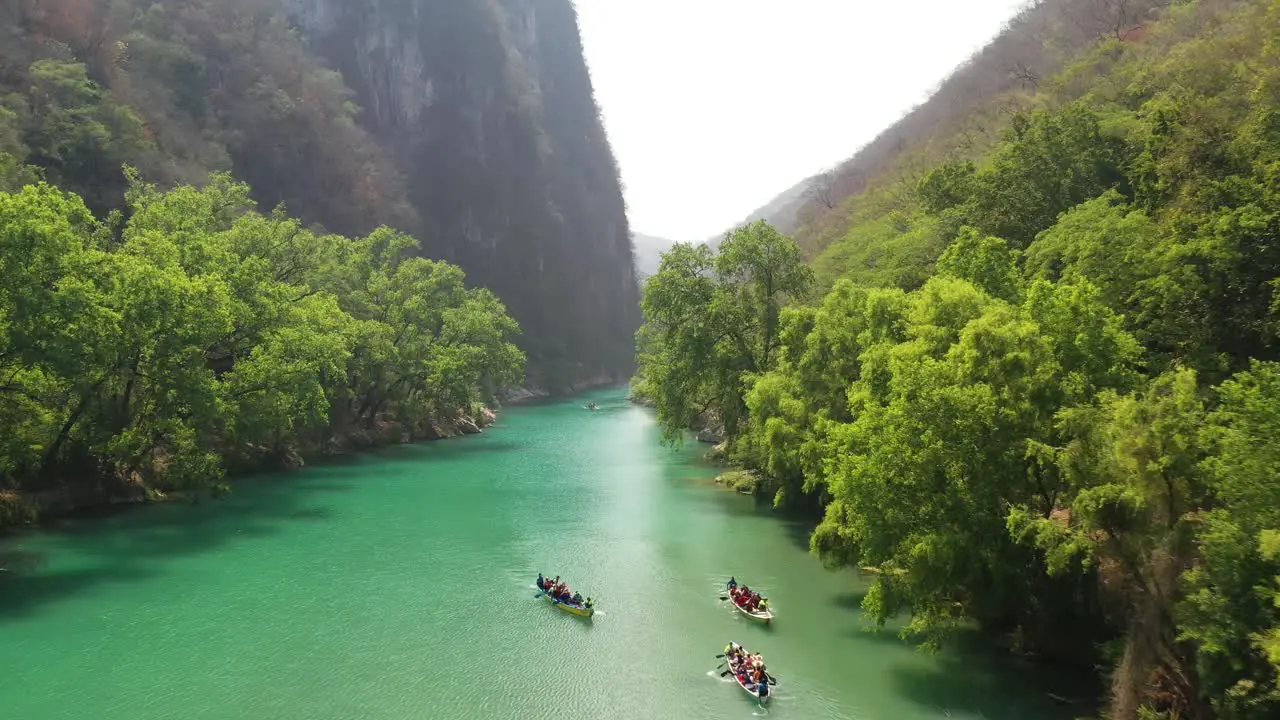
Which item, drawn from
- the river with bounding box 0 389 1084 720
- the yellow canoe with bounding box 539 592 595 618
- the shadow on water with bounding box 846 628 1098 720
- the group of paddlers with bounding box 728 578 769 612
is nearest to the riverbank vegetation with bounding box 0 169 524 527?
the river with bounding box 0 389 1084 720

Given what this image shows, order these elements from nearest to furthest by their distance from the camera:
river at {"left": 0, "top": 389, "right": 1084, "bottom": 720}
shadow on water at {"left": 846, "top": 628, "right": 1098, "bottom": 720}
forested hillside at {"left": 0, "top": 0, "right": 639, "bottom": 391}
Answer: shadow on water at {"left": 846, "top": 628, "right": 1098, "bottom": 720}, river at {"left": 0, "top": 389, "right": 1084, "bottom": 720}, forested hillside at {"left": 0, "top": 0, "right": 639, "bottom": 391}

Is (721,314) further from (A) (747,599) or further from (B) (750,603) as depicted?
(B) (750,603)

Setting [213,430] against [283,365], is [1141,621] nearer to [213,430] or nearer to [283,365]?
[283,365]

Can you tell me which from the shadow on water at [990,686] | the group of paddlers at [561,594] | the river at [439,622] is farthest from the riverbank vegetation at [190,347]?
the shadow on water at [990,686]

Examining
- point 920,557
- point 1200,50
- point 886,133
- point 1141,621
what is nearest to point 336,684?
point 920,557

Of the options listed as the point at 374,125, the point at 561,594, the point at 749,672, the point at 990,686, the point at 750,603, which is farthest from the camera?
the point at 374,125

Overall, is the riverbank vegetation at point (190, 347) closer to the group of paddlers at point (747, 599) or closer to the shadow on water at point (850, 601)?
the group of paddlers at point (747, 599)

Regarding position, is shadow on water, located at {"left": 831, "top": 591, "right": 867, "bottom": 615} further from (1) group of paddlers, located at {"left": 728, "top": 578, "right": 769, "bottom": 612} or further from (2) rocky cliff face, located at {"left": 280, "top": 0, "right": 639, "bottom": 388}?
(2) rocky cliff face, located at {"left": 280, "top": 0, "right": 639, "bottom": 388}

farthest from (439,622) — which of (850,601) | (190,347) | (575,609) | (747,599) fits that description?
(190,347)
